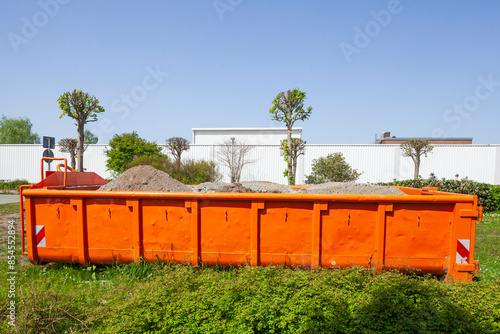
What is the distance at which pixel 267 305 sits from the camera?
279 centimetres

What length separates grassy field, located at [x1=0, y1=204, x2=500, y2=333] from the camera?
2.68 metres

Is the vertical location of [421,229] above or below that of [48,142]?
below

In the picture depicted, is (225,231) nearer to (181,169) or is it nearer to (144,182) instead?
(144,182)

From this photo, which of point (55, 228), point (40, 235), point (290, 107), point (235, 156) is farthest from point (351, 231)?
point (235, 156)

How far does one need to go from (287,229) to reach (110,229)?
95.0 inches

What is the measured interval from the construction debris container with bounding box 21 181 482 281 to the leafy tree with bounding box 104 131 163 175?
1587 centimetres

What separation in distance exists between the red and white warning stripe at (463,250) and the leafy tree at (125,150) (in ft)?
59.5

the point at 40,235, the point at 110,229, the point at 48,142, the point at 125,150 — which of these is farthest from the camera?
the point at 125,150

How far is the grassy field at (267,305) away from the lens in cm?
268

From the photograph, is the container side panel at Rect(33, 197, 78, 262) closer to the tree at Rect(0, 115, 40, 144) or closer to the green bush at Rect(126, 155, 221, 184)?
the green bush at Rect(126, 155, 221, 184)

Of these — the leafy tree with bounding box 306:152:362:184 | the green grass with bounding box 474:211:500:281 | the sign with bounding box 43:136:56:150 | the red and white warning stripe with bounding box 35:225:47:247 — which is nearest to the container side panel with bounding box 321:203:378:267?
the green grass with bounding box 474:211:500:281

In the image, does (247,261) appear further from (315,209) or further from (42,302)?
(42,302)

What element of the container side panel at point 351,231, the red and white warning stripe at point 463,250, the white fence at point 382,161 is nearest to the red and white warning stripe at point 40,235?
the container side panel at point 351,231

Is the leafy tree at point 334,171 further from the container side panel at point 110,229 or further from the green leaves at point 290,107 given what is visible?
the container side panel at point 110,229
